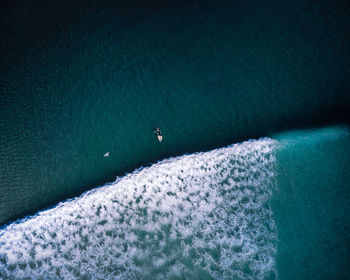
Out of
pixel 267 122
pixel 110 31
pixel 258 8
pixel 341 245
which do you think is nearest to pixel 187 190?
pixel 267 122

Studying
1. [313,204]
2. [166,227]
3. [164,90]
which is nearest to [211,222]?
[166,227]

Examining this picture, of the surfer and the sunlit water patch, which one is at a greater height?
the surfer

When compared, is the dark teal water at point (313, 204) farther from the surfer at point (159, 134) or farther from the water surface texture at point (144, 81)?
the surfer at point (159, 134)

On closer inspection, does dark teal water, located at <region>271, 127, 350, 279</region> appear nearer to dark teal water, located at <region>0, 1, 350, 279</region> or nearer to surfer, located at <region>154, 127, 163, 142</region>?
dark teal water, located at <region>0, 1, 350, 279</region>

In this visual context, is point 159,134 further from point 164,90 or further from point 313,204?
point 313,204

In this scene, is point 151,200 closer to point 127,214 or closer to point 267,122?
point 127,214

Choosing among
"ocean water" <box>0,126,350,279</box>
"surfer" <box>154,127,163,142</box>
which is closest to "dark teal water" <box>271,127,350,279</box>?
"ocean water" <box>0,126,350,279</box>

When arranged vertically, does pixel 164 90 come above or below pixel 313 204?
above
